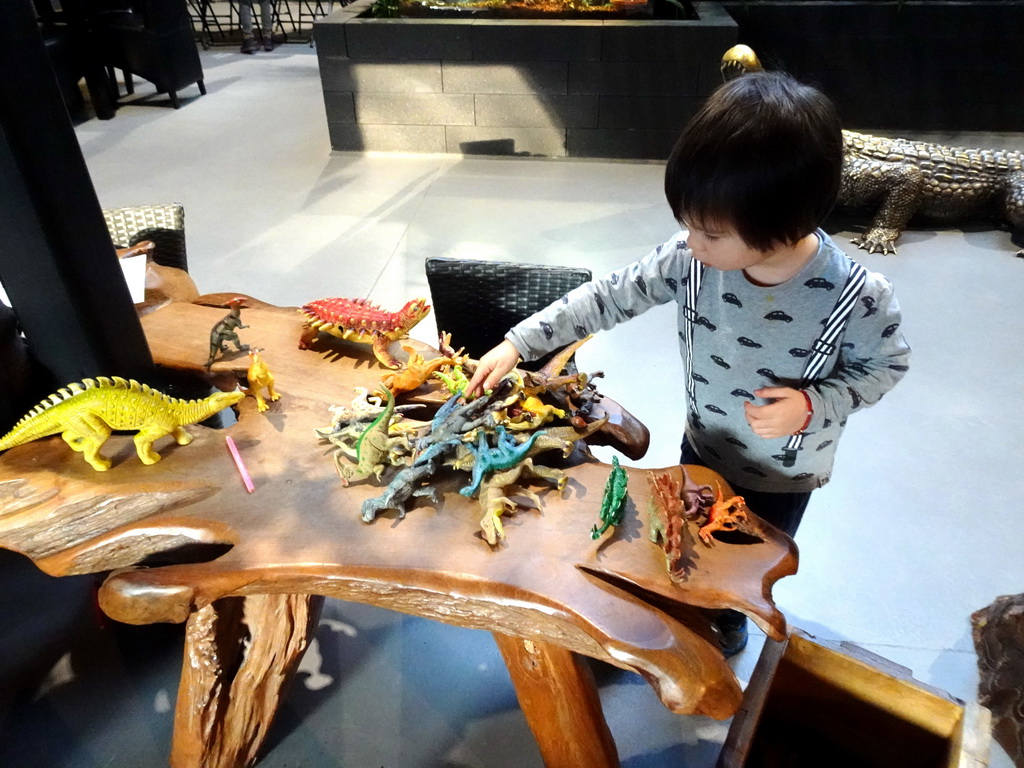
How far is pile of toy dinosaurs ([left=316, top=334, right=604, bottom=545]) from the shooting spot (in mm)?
1108

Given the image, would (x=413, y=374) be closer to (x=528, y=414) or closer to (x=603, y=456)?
(x=528, y=414)

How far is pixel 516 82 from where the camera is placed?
4.26 metres

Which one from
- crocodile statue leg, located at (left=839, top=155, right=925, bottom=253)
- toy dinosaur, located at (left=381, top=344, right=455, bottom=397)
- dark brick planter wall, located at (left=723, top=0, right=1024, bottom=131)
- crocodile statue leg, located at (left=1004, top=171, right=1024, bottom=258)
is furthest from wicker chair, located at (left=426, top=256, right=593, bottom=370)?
dark brick planter wall, located at (left=723, top=0, right=1024, bottom=131)

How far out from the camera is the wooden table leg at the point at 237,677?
1333 millimetres

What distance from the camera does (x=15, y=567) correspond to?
68.7 inches

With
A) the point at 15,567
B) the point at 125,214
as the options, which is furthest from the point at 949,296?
the point at 15,567

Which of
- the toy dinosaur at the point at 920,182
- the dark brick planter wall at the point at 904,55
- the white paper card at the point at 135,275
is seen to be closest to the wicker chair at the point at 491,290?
the white paper card at the point at 135,275

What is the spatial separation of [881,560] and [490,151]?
138 inches

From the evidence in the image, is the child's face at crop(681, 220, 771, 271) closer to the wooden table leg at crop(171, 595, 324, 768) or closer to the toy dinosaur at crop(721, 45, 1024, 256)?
the wooden table leg at crop(171, 595, 324, 768)

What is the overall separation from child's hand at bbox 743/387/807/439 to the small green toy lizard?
23cm

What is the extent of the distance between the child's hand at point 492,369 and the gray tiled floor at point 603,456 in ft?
2.53

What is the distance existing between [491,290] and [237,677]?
3.58ft

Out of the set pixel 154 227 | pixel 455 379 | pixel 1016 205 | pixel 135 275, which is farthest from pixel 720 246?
pixel 1016 205

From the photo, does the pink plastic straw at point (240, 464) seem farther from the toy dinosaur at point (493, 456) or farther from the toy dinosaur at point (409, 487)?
the toy dinosaur at point (493, 456)
